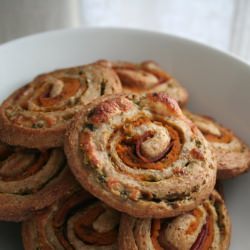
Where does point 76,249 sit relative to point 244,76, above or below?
below

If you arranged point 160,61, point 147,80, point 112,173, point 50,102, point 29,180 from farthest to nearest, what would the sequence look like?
point 160,61 → point 147,80 → point 50,102 → point 29,180 → point 112,173

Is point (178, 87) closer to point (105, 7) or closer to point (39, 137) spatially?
point (39, 137)

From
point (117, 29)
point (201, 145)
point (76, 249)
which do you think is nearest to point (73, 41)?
point (117, 29)

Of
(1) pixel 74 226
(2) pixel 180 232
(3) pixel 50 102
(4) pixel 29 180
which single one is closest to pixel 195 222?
(2) pixel 180 232

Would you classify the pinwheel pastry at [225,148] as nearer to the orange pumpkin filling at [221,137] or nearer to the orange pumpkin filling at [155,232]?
the orange pumpkin filling at [221,137]

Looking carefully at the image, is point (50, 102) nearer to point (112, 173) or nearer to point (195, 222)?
point (112, 173)

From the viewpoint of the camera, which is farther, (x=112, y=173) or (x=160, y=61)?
(x=160, y=61)

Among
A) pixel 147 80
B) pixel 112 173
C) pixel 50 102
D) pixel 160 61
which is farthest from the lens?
pixel 160 61

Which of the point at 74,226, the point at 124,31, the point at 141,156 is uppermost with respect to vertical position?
the point at 124,31

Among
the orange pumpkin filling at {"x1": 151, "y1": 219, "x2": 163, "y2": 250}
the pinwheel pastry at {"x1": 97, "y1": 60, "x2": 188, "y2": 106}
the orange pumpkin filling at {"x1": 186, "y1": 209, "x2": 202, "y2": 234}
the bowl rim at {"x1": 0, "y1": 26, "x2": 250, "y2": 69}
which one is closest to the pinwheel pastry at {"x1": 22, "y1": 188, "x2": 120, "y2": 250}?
the orange pumpkin filling at {"x1": 151, "y1": 219, "x2": 163, "y2": 250}
